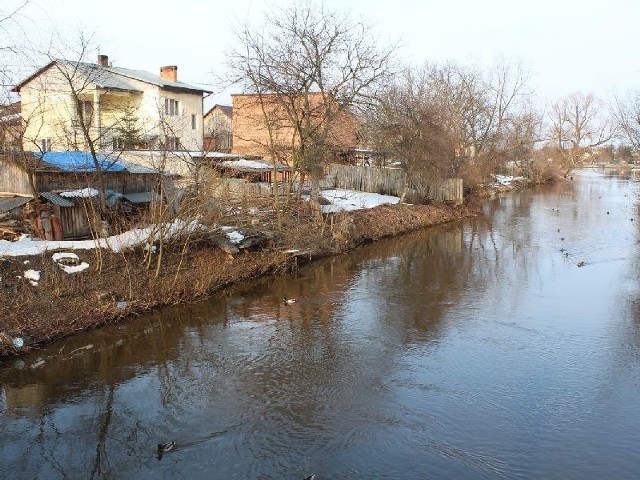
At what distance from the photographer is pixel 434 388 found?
9.98m

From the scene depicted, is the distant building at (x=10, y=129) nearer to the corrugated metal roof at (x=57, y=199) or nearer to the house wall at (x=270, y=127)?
the corrugated metal roof at (x=57, y=199)

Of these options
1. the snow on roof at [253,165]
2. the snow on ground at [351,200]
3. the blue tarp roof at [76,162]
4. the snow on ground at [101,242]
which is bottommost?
the snow on ground at [101,242]

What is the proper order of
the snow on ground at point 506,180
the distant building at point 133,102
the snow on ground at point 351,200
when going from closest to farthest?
1. the snow on ground at point 351,200
2. the distant building at point 133,102
3. the snow on ground at point 506,180

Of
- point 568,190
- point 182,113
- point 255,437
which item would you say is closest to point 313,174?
point 182,113

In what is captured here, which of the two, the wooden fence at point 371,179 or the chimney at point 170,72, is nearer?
the wooden fence at point 371,179

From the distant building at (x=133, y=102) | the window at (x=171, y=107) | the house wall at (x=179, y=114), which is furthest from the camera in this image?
the window at (x=171, y=107)

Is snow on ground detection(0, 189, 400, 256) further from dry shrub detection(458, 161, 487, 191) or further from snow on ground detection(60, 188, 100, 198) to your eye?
dry shrub detection(458, 161, 487, 191)

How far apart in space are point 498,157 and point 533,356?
40218mm

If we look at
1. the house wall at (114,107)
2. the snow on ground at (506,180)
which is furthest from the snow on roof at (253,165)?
the snow on ground at (506,180)

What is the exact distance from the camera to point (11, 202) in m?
15.6

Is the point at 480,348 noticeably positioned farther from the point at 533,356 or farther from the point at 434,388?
the point at 434,388

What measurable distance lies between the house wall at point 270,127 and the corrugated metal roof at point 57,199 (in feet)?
22.7

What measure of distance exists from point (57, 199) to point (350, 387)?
400 inches

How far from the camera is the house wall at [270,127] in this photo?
78.9 feet
